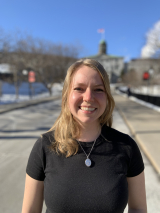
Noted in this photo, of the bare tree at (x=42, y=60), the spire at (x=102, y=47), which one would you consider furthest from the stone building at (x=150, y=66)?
the spire at (x=102, y=47)

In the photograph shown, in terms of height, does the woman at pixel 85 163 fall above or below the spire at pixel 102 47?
below

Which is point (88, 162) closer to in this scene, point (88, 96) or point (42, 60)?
point (88, 96)

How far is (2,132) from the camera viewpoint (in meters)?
6.30

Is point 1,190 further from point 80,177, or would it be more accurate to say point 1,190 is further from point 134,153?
point 134,153

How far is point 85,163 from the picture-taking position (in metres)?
1.27

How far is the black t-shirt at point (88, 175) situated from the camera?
3.90 feet

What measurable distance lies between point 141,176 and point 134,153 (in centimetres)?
19

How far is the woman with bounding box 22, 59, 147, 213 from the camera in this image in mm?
1201

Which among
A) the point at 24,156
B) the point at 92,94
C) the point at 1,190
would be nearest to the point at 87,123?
the point at 92,94

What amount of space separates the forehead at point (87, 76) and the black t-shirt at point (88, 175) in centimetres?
48

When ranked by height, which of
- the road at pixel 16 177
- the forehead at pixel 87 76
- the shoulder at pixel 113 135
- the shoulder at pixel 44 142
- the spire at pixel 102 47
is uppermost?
the spire at pixel 102 47

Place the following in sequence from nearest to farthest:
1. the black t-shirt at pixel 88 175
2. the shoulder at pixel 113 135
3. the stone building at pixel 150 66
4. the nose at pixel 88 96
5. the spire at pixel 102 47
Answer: the black t-shirt at pixel 88 175, the nose at pixel 88 96, the shoulder at pixel 113 135, the stone building at pixel 150 66, the spire at pixel 102 47

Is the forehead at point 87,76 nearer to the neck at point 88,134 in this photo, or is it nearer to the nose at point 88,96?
the nose at point 88,96

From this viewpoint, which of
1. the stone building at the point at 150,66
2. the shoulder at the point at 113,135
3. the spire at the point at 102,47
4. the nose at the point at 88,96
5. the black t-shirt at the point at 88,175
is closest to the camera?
the black t-shirt at the point at 88,175
